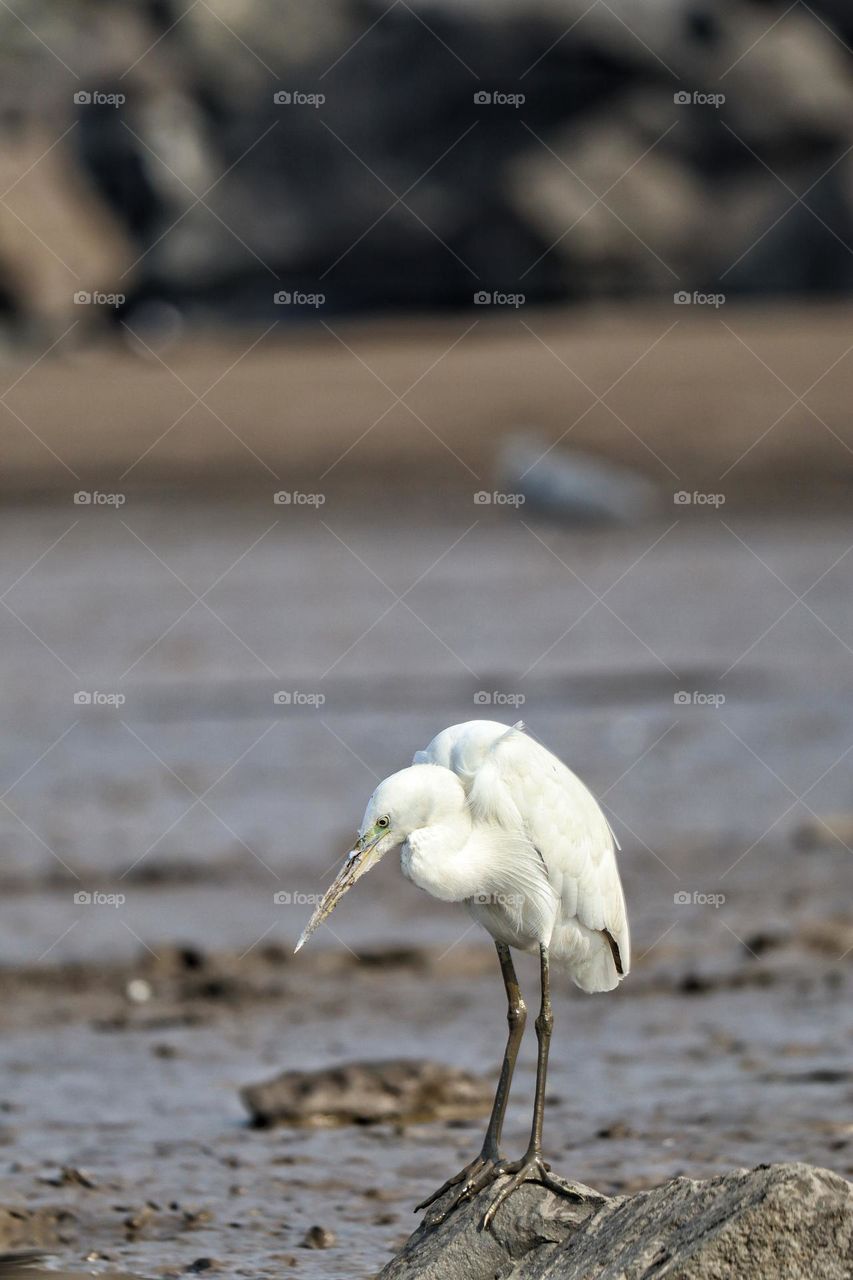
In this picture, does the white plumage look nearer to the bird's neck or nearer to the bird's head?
the bird's neck

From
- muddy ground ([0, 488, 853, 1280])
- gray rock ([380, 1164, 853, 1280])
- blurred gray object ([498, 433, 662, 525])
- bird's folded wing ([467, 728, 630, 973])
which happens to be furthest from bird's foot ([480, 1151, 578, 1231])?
blurred gray object ([498, 433, 662, 525])

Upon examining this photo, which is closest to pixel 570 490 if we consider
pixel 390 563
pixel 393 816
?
pixel 390 563

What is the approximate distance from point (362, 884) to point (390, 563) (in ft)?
33.9

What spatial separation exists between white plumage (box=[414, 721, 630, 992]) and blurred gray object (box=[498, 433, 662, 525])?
17865 millimetres

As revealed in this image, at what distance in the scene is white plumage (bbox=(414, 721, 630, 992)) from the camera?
5.46 meters

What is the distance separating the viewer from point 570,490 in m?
23.8

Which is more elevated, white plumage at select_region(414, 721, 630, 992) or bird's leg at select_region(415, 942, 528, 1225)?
white plumage at select_region(414, 721, 630, 992)

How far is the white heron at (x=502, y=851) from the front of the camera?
17.2ft

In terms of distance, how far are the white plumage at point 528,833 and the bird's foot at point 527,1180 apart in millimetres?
593

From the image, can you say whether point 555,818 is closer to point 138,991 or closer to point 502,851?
point 502,851

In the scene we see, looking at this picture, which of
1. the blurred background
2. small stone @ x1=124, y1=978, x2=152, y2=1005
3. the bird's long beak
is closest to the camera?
the bird's long beak

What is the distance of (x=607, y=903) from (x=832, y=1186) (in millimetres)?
1426

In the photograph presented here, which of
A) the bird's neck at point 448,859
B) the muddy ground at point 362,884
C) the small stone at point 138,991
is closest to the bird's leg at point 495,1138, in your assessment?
the bird's neck at point 448,859

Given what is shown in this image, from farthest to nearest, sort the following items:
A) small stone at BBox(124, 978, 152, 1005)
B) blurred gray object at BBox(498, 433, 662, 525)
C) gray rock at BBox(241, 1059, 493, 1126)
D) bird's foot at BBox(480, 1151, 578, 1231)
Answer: blurred gray object at BBox(498, 433, 662, 525) → small stone at BBox(124, 978, 152, 1005) → gray rock at BBox(241, 1059, 493, 1126) → bird's foot at BBox(480, 1151, 578, 1231)
